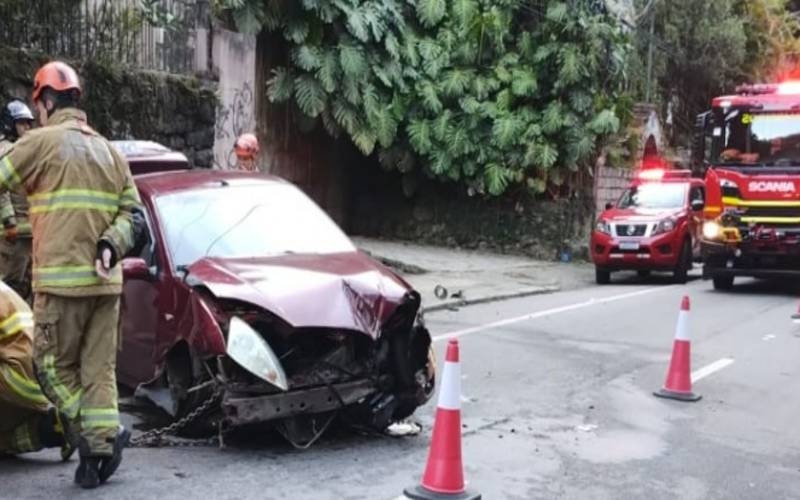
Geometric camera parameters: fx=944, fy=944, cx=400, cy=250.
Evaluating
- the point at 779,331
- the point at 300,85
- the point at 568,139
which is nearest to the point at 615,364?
the point at 779,331

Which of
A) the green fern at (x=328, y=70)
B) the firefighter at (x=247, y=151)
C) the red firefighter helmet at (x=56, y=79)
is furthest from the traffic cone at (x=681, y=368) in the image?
the green fern at (x=328, y=70)

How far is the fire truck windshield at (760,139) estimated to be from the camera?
50.1ft

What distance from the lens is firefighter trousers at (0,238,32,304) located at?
7348 mm

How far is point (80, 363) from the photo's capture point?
4766 millimetres

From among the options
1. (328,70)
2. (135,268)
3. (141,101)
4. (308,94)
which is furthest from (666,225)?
(135,268)

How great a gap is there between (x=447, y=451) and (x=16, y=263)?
434cm

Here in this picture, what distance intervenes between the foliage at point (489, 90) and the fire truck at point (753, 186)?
436 cm

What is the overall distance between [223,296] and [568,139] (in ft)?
50.3

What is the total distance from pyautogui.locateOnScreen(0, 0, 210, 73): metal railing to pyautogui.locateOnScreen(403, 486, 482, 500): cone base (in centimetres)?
809

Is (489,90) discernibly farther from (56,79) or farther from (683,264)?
(56,79)

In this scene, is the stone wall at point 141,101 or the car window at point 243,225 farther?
the stone wall at point 141,101

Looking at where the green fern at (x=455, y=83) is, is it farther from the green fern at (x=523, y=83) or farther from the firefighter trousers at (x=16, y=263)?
the firefighter trousers at (x=16, y=263)

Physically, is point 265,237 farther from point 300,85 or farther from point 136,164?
point 300,85

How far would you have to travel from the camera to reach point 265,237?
6.48m
